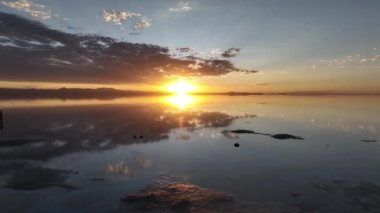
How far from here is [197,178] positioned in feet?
77.3

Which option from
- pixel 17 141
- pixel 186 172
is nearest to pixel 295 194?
pixel 186 172

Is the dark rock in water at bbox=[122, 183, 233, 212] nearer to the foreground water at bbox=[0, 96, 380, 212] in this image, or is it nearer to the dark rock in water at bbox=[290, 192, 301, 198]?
the foreground water at bbox=[0, 96, 380, 212]

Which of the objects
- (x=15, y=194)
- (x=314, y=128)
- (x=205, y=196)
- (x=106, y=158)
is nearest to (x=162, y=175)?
(x=205, y=196)

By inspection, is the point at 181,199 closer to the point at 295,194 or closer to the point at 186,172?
the point at 186,172

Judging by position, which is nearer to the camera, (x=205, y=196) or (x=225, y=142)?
(x=205, y=196)

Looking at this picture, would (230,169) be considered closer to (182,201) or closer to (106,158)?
(182,201)

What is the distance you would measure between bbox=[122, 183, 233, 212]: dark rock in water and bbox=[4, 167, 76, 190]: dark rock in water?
573 centimetres

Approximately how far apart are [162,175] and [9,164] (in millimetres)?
13753

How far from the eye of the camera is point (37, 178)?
74.7ft

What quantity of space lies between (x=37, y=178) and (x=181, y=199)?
1164 centimetres

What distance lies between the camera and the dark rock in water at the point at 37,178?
2104 cm

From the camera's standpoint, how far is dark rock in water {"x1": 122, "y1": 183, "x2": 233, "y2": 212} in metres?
17.8

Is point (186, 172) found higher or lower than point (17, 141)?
lower

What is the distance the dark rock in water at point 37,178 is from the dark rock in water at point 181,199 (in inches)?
225
